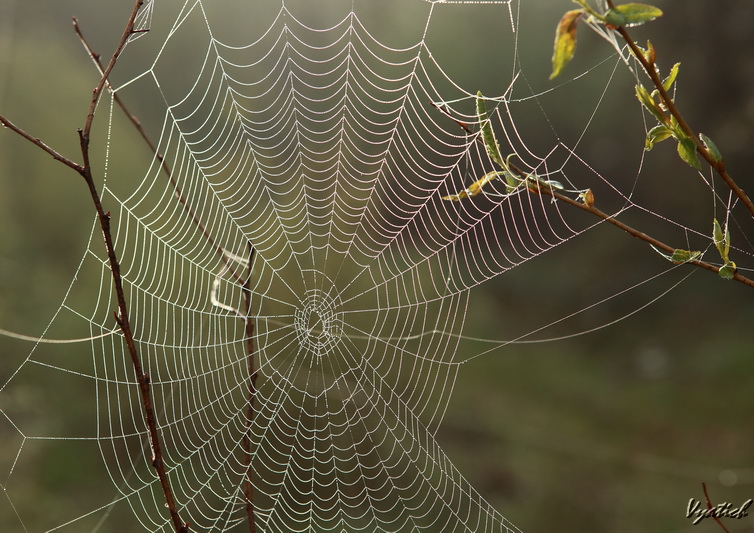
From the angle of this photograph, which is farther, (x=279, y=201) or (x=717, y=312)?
(x=717, y=312)

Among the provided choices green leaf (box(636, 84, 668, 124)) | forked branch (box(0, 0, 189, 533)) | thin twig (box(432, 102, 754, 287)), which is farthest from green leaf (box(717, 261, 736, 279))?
forked branch (box(0, 0, 189, 533))

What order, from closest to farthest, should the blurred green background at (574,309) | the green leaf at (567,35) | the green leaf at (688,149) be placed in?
the green leaf at (567,35) → the green leaf at (688,149) → the blurred green background at (574,309)

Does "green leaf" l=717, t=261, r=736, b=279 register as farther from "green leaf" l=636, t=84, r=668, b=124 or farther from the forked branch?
the forked branch

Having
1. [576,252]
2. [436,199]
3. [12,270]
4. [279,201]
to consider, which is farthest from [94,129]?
[576,252]

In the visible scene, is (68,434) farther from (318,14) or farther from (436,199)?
(318,14)

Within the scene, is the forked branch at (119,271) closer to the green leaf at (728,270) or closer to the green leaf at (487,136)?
the green leaf at (487,136)

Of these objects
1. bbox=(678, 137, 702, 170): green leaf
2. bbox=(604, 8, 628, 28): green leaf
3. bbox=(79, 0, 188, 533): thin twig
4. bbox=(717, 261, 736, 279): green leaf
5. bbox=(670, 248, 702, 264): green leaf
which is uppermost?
bbox=(678, 137, 702, 170): green leaf

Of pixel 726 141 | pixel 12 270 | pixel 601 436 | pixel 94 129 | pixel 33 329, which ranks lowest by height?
pixel 33 329

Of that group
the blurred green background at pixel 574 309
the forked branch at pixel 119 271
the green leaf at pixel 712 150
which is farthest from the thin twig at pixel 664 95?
the blurred green background at pixel 574 309

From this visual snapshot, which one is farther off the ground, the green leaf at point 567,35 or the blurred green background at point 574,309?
the blurred green background at point 574,309
